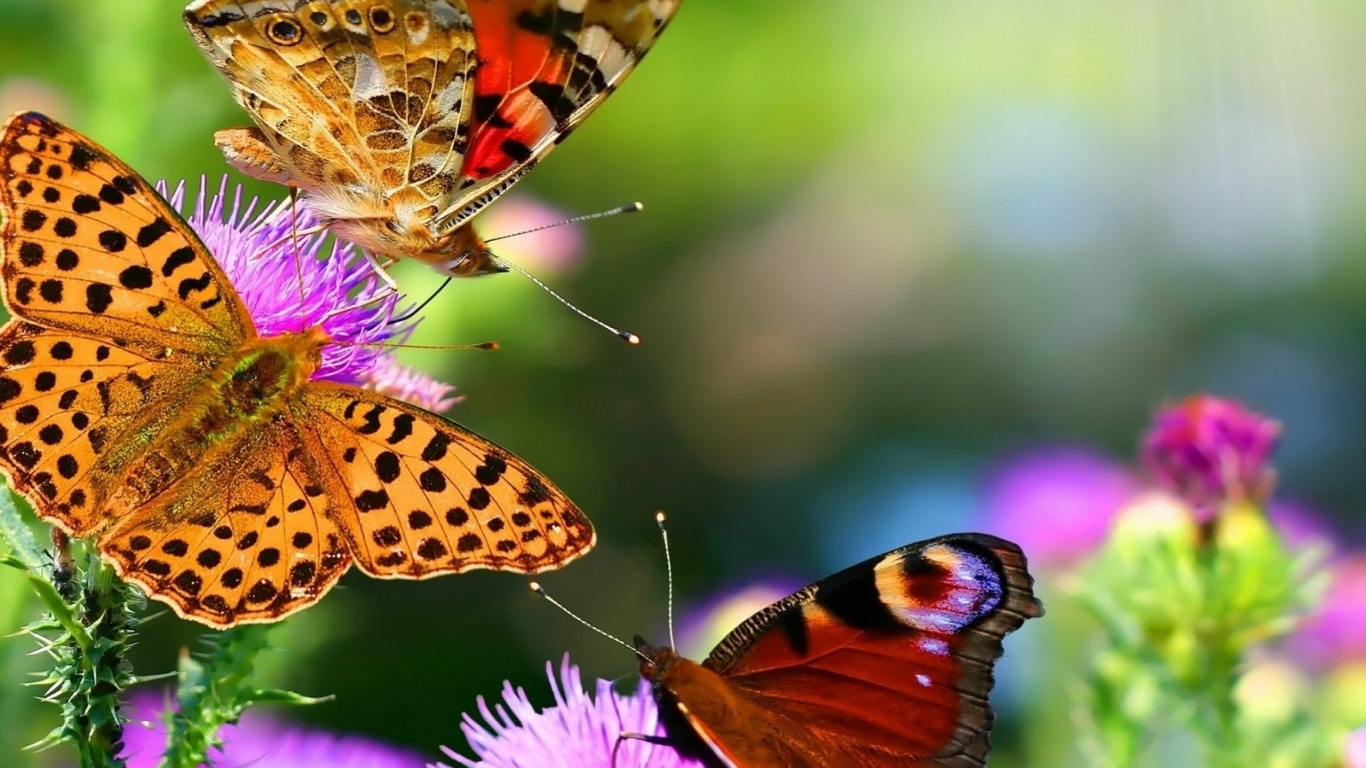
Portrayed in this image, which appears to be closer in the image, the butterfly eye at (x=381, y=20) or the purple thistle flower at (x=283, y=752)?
the purple thistle flower at (x=283, y=752)

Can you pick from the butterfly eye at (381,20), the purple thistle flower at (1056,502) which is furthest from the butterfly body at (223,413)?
the purple thistle flower at (1056,502)

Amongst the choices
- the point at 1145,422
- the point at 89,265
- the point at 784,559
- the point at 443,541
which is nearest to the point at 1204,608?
the point at 443,541

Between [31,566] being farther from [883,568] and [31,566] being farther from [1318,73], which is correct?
[1318,73]

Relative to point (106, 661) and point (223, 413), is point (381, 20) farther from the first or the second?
point (106, 661)

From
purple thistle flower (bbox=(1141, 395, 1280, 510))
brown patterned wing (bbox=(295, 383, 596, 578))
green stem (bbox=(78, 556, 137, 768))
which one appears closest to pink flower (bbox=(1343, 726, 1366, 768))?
purple thistle flower (bbox=(1141, 395, 1280, 510))

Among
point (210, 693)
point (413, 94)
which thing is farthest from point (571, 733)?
point (413, 94)

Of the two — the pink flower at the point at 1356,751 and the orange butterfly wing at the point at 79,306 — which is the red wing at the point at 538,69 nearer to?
the orange butterfly wing at the point at 79,306
